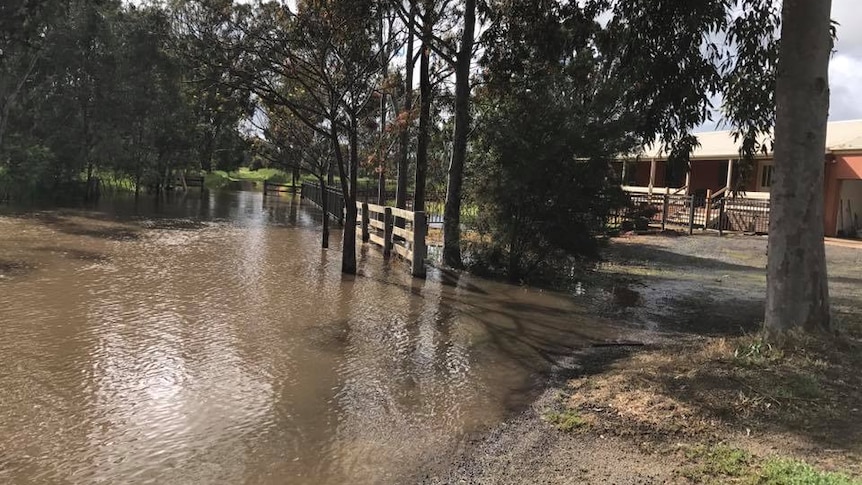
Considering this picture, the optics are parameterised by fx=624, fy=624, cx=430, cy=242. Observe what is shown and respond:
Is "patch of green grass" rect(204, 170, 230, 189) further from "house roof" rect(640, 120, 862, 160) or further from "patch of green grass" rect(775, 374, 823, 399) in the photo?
"patch of green grass" rect(775, 374, 823, 399)

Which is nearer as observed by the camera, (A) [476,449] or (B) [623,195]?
(A) [476,449]

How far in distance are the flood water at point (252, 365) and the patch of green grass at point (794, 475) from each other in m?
2.08

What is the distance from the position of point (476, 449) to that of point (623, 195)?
25.9 feet

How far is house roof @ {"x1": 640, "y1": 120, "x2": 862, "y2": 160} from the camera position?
2291cm

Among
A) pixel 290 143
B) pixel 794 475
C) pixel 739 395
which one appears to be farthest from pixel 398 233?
pixel 794 475

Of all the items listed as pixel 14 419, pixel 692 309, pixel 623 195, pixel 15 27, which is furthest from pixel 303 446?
pixel 15 27

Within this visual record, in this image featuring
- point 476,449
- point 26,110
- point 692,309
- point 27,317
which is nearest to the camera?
point 476,449

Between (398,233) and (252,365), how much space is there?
26.8ft

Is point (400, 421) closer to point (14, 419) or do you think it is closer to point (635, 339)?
point (14, 419)

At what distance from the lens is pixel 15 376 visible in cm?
588

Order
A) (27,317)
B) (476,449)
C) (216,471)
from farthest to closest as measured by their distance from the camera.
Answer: (27,317) < (476,449) < (216,471)

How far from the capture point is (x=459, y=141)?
13.6 meters

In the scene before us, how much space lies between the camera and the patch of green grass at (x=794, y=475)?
136 inches

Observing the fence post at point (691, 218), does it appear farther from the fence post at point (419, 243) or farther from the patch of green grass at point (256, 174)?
the patch of green grass at point (256, 174)
